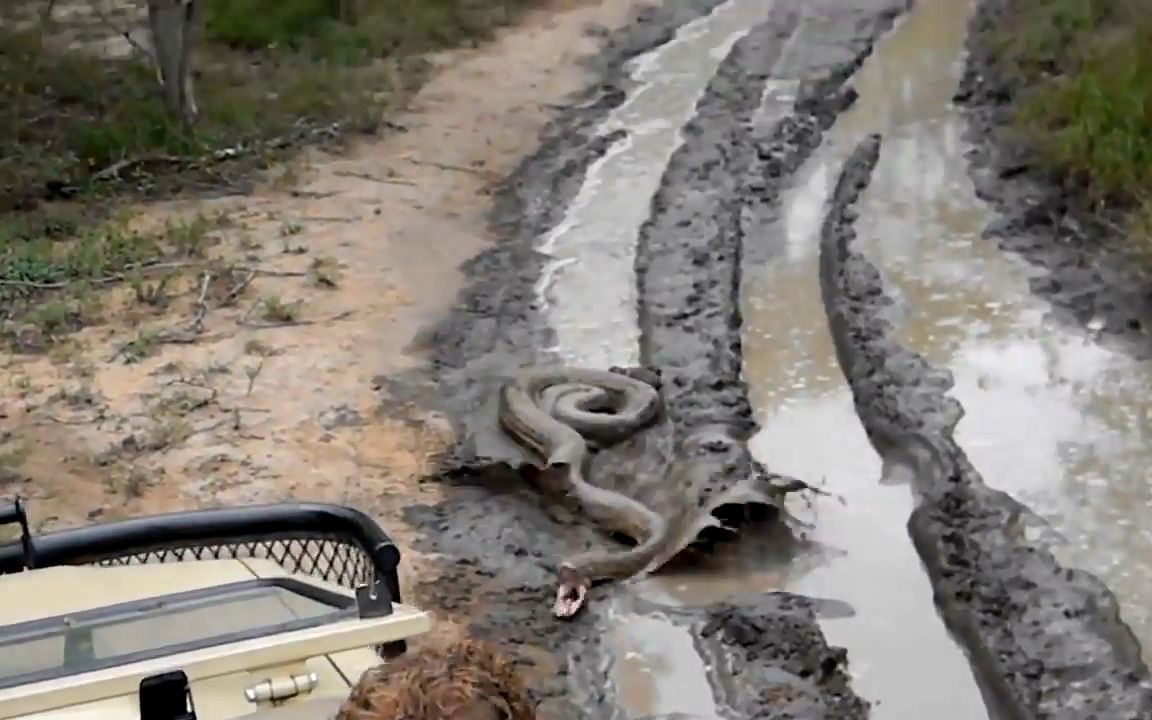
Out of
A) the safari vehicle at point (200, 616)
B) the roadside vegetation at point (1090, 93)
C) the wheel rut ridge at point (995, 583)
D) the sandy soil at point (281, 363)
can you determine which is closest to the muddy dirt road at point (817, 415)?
the wheel rut ridge at point (995, 583)

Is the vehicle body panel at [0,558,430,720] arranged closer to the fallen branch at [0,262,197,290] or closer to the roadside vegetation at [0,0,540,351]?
the roadside vegetation at [0,0,540,351]

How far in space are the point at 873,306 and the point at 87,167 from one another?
5.81 m

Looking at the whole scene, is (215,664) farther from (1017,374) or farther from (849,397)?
(1017,374)

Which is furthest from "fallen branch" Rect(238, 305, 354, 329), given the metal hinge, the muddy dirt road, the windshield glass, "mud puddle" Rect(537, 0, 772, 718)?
the metal hinge

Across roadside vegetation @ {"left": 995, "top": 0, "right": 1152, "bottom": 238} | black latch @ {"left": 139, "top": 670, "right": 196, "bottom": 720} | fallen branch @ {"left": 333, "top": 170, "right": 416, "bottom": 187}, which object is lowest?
black latch @ {"left": 139, "top": 670, "right": 196, "bottom": 720}

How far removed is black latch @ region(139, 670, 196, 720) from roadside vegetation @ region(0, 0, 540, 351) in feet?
19.7

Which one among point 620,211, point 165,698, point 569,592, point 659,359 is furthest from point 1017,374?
point 165,698

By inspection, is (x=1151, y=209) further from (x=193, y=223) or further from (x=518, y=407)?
(x=193, y=223)

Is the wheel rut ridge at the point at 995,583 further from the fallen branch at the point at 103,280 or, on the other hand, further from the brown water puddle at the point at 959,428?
the fallen branch at the point at 103,280

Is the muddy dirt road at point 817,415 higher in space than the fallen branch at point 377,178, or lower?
lower

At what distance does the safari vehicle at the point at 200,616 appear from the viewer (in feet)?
7.00

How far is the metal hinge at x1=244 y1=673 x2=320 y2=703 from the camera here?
7.20ft

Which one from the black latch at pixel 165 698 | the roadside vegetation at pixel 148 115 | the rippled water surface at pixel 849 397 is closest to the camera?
the black latch at pixel 165 698

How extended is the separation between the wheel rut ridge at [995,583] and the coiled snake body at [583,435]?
3.80ft
